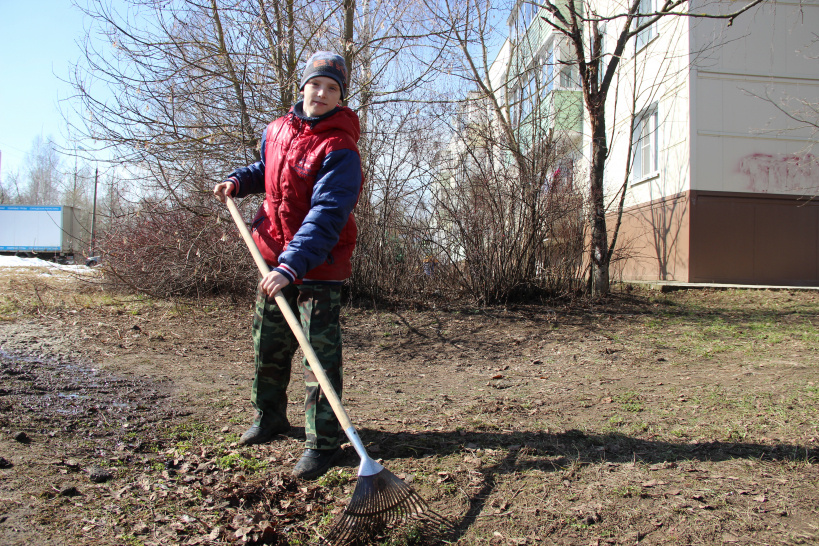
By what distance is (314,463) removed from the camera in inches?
93.2

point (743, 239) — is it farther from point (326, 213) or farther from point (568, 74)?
point (326, 213)

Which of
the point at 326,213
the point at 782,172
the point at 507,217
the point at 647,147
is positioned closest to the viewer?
the point at 326,213

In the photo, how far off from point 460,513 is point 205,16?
6162 mm

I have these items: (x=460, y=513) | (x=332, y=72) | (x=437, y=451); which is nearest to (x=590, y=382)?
(x=437, y=451)

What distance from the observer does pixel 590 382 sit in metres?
4.12

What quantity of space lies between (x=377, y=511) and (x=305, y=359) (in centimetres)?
79

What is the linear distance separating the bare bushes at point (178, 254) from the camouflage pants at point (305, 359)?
391cm

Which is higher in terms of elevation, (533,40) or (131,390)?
(533,40)

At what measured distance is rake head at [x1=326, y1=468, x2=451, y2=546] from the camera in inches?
73.2

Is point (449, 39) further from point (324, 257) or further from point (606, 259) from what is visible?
point (324, 257)

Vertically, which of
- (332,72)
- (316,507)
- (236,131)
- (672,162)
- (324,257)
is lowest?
(316,507)

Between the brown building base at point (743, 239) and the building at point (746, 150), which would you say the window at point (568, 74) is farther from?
the brown building base at point (743, 239)

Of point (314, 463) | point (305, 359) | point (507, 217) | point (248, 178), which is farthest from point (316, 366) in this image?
point (507, 217)

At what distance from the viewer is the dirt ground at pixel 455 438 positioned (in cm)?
193
